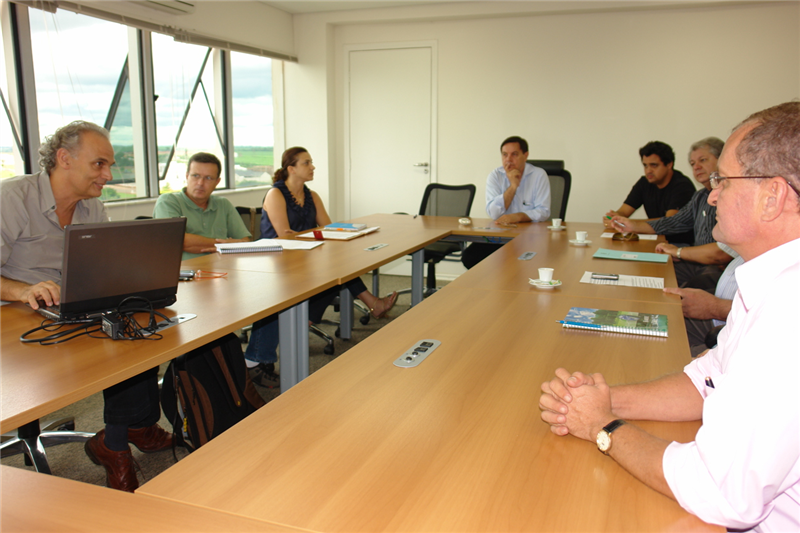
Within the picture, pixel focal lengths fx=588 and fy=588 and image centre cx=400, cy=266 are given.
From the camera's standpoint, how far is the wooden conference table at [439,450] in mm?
849

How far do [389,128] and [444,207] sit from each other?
5.32 ft

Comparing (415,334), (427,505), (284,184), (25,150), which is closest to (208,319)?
(415,334)

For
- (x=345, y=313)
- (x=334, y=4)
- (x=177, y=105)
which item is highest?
(x=334, y=4)

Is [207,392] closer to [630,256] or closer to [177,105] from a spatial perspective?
[630,256]

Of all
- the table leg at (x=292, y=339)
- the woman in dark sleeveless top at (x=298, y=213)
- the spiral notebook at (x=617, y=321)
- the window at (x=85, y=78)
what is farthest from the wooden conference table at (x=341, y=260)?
the window at (x=85, y=78)

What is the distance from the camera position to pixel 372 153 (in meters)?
6.28

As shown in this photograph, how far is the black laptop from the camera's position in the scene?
159 centimetres

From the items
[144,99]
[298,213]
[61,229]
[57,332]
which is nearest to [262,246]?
[61,229]

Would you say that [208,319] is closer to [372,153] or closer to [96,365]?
[96,365]

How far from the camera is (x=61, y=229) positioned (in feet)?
7.57

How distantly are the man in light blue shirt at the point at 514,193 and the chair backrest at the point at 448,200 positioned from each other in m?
0.28

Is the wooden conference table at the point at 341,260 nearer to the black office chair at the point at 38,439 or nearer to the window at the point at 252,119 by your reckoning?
the black office chair at the point at 38,439

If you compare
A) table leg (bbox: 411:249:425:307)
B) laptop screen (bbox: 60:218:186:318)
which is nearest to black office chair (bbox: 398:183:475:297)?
table leg (bbox: 411:249:425:307)

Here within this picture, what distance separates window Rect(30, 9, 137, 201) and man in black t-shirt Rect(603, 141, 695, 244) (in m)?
3.68
